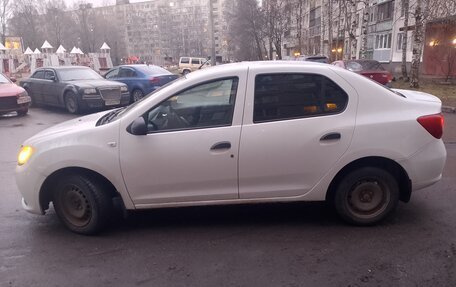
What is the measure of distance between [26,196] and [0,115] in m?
10.5

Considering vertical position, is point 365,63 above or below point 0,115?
above

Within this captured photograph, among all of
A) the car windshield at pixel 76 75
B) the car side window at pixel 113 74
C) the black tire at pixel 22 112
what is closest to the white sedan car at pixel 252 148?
the black tire at pixel 22 112

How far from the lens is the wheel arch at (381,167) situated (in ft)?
12.5

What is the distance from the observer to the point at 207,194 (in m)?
3.82

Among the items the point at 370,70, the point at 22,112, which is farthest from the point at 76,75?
the point at 370,70

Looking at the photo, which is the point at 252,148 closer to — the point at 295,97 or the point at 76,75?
the point at 295,97

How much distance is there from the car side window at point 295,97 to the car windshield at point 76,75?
11.0 meters

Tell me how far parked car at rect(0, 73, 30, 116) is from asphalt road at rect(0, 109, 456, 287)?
28.2ft

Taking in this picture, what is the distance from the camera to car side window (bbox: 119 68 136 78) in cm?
1484

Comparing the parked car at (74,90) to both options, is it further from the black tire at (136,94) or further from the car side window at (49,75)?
the black tire at (136,94)

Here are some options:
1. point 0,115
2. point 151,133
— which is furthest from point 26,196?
point 0,115

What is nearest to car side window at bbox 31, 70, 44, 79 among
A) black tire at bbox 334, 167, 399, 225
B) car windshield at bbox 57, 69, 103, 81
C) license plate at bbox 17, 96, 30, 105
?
car windshield at bbox 57, 69, 103, 81

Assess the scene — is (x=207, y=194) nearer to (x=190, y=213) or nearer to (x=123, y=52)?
(x=190, y=213)

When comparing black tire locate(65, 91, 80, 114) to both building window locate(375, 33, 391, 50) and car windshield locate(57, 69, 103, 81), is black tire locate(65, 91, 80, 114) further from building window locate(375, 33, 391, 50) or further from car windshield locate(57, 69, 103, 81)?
building window locate(375, 33, 391, 50)
